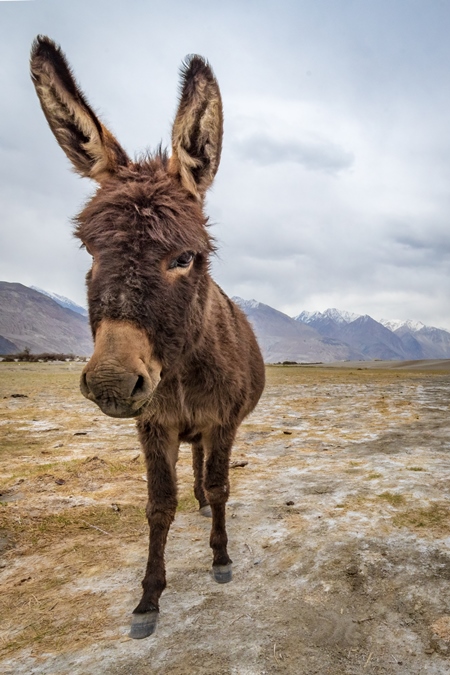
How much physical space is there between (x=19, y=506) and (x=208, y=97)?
17.8 ft

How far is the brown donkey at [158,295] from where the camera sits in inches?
98.3

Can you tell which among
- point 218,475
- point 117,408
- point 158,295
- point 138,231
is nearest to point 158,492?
point 218,475

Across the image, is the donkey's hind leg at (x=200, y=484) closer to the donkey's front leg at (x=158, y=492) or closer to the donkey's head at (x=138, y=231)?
the donkey's front leg at (x=158, y=492)

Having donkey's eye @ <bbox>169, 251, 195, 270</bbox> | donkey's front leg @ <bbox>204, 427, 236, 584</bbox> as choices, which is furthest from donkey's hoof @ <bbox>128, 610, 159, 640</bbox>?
donkey's eye @ <bbox>169, 251, 195, 270</bbox>

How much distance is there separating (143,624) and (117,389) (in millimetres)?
1981

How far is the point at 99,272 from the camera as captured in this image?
269cm

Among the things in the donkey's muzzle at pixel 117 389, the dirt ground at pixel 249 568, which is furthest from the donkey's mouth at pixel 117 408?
the dirt ground at pixel 249 568

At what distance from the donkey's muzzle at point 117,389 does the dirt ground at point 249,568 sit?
1727 millimetres

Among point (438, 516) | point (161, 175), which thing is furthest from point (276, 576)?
point (161, 175)

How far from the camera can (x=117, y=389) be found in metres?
2.24

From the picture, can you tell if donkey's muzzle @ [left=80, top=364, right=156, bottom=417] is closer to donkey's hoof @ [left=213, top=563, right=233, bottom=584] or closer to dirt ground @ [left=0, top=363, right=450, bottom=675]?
dirt ground @ [left=0, top=363, right=450, bottom=675]

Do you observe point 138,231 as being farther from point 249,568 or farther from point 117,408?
point 249,568

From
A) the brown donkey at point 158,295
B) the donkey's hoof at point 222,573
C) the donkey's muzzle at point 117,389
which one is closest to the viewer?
the donkey's muzzle at point 117,389

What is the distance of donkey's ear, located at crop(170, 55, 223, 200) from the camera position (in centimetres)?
319
